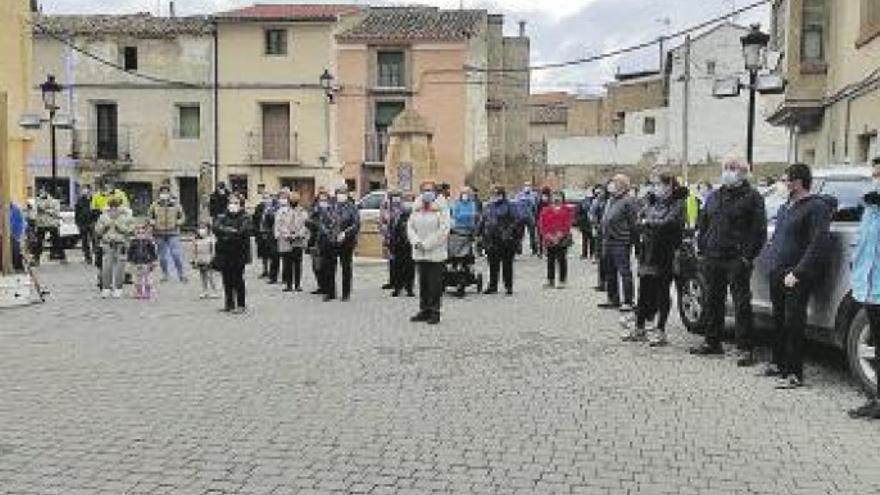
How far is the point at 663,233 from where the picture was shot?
34.8 feet

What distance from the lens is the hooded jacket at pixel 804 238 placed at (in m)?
8.44

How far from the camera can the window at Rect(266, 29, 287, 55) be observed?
42.9 m

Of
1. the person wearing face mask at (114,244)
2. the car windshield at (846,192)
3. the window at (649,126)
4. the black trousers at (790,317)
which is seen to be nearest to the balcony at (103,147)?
the person wearing face mask at (114,244)

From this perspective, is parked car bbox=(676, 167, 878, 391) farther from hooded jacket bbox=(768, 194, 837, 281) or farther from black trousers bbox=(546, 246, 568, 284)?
→ black trousers bbox=(546, 246, 568, 284)

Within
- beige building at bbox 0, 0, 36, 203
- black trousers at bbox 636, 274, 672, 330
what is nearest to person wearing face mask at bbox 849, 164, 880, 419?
black trousers at bbox 636, 274, 672, 330

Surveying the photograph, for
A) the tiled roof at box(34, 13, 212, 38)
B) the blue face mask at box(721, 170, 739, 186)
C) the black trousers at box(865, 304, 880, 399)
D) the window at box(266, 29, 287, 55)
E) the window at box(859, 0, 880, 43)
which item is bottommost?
the black trousers at box(865, 304, 880, 399)

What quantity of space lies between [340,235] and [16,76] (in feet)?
42.5

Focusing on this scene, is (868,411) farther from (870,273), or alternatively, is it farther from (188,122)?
(188,122)

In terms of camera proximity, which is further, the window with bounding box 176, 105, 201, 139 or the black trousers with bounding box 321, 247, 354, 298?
the window with bounding box 176, 105, 201, 139

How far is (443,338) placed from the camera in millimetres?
11336

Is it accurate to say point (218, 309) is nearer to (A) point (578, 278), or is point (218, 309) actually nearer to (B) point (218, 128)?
(A) point (578, 278)

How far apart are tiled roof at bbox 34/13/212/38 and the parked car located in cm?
3554

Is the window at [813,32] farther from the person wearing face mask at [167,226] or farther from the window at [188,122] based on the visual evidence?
the window at [188,122]

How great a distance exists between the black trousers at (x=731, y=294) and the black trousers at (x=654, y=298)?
0.80 m
